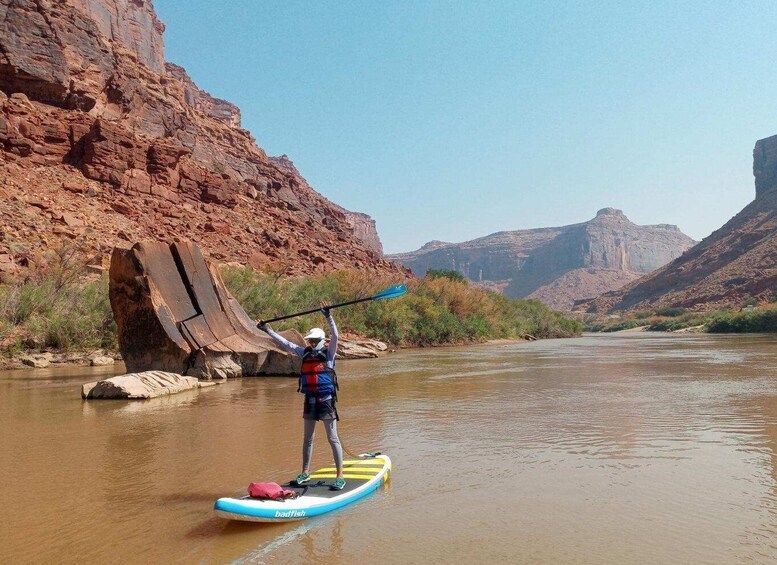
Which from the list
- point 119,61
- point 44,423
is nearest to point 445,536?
point 44,423

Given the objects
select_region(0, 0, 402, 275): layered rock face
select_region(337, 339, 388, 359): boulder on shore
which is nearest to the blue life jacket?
select_region(337, 339, 388, 359): boulder on shore

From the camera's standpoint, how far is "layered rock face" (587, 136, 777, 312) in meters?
78.0

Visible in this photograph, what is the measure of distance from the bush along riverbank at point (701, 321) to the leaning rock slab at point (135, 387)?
54475 mm

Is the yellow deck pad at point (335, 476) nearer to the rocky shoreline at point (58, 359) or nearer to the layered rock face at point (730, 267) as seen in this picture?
the rocky shoreline at point (58, 359)

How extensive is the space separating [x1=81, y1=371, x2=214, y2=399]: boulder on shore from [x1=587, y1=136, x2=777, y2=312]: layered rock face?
7337cm

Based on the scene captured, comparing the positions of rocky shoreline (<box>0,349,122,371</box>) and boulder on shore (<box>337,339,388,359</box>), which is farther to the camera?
boulder on shore (<box>337,339,388,359</box>)

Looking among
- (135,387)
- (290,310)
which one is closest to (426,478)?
(135,387)

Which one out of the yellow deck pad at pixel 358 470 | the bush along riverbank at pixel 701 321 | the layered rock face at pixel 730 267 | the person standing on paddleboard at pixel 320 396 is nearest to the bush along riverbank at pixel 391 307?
the bush along riverbank at pixel 701 321

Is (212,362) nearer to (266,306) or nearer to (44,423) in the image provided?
(44,423)

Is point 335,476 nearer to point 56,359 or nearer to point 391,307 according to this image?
point 56,359

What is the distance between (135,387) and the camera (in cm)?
1288

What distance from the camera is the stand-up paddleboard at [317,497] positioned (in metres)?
4.74

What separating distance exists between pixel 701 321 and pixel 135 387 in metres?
67.8

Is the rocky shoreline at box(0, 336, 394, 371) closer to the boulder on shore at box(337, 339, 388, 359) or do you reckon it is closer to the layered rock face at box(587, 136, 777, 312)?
the boulder on shore at box(337, 339, 388, 359)
